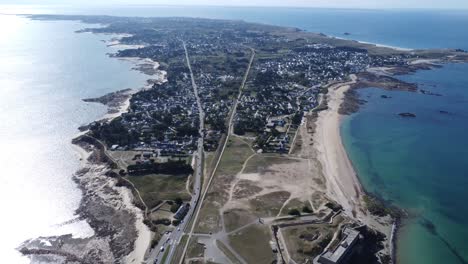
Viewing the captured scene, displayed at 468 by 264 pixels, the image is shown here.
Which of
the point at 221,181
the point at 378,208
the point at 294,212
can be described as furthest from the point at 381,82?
the point at 294,212

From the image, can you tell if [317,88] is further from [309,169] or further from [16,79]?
[16,79]

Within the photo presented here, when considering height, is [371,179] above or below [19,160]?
above

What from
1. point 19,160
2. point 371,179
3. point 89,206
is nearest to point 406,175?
point 371,179

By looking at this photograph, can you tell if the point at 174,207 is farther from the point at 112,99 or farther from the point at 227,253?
the point at 112,99

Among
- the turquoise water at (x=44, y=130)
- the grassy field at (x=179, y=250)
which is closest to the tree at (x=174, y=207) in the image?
A: the grassy field at (x=179, y=250)

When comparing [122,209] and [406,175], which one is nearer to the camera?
[122,209]

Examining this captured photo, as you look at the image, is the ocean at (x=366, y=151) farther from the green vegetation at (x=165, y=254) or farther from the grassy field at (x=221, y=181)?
the grassy field at (x=221, y=181)
